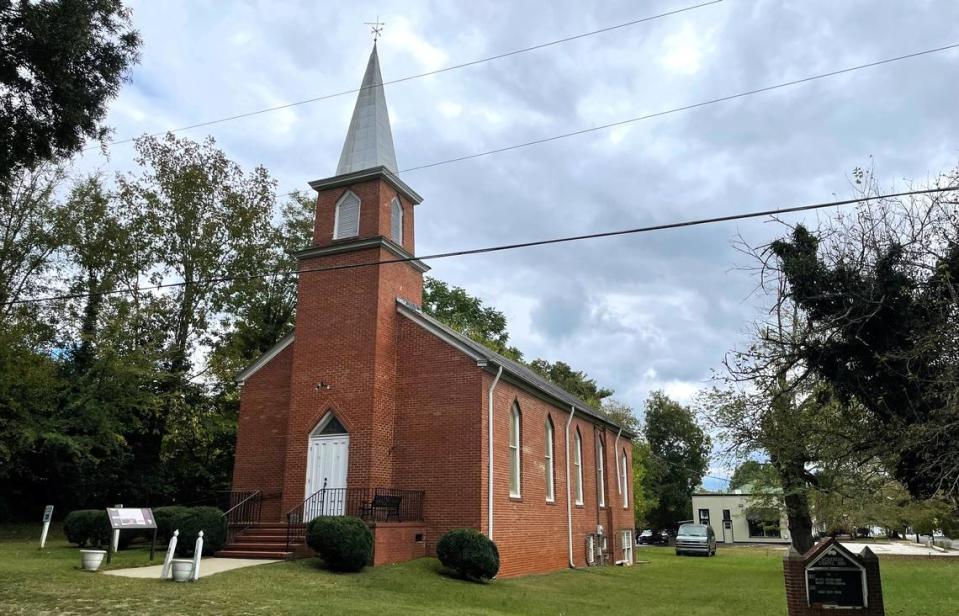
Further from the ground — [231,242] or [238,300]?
[231,242]

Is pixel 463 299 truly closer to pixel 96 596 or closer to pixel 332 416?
pixel 332 416

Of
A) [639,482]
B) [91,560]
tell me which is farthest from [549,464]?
[639,482]

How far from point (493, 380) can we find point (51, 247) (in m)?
20.0

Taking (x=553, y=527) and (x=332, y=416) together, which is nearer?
(x=332, y=416)

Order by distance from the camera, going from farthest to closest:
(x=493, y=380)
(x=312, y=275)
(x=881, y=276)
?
(x=312, y=275) → (x=493, y=380) → (x=881, y=276)

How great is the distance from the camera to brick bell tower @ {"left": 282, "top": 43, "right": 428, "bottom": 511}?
63.6 ft

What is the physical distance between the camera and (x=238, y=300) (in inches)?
1278

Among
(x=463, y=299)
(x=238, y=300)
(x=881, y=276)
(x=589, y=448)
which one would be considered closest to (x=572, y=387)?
(x=463, y=299)

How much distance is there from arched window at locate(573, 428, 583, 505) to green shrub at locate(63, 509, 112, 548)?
50.0 feet

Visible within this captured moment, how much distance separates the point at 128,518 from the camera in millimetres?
14836

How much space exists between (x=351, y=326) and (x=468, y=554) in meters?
7.43

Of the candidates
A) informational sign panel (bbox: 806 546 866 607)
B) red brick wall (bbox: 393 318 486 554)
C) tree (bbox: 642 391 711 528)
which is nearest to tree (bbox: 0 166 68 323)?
red brick wall (bbox: 393 318 486 554)

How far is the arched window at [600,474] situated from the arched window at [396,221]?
13.4 metres

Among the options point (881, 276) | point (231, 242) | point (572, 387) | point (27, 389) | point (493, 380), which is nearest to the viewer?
point (881, 276)
